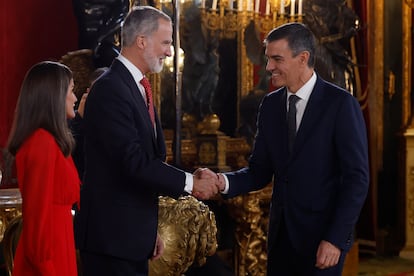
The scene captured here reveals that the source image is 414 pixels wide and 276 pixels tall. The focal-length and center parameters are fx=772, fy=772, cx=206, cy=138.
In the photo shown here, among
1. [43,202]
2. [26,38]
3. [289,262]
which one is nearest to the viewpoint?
[43,202]

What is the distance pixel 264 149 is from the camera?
131 inches

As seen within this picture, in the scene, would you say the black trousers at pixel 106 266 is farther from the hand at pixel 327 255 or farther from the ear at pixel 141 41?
the ear at pixel 141 41

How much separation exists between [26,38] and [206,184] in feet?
10.0

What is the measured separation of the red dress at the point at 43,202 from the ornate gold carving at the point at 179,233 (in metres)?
1.36

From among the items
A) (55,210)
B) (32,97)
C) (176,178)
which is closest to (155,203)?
(176,178)

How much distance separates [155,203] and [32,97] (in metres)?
0.65

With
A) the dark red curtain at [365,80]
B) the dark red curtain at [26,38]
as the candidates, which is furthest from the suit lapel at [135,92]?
the dark red curtain at [365,80]

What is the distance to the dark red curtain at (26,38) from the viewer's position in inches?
227

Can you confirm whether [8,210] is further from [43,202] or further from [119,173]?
[43,202]

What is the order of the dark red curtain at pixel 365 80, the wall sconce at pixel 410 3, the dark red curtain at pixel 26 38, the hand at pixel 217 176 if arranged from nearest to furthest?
the hand at pixel 217 176, the dark red curtain at pixel 26 38, the wall sconce at pixel 410 3, the dark red curtain at pixel 365 80

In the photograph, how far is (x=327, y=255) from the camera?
2900mm

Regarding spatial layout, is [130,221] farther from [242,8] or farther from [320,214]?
[242,8]

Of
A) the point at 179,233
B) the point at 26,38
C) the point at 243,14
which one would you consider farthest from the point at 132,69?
the point at 243,14

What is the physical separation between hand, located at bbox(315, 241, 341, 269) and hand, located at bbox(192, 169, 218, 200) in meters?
0.60
